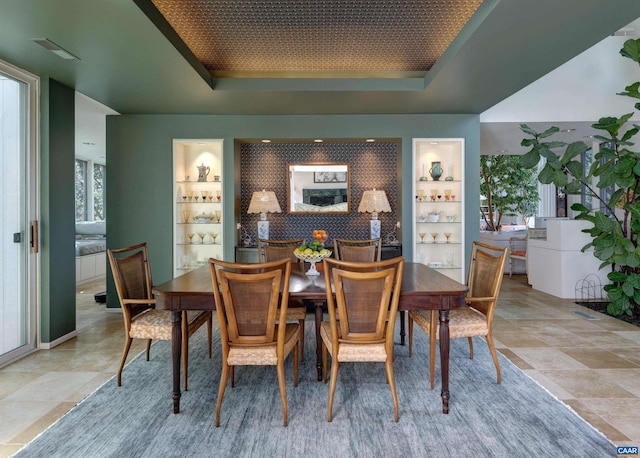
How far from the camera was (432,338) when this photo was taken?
258 cm

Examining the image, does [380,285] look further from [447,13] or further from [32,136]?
[32,136]

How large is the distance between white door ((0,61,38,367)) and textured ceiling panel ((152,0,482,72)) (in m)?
1.58

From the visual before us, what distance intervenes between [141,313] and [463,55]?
332 centimetres

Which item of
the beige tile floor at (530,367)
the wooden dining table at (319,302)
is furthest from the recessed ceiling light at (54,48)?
the beige tile floor at (530,367)

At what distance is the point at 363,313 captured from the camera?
7.28 ft

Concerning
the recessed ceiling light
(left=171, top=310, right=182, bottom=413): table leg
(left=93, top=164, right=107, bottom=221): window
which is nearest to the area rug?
(left=171, top=310, right=182, bottom=413): table leg

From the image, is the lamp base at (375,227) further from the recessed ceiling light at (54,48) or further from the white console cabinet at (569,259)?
the recessed ceiling light at (54,48)

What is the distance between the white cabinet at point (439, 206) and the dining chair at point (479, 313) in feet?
6.11

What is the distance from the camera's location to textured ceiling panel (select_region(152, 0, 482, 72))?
111 inches

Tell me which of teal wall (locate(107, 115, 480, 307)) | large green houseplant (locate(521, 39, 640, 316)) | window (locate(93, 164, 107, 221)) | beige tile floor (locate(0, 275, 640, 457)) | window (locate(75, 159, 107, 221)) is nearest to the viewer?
beige tile floor (locate(0, 275, 640, 457))

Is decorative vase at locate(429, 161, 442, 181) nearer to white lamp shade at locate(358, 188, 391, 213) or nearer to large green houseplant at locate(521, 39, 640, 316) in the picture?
white lamp shade at locate(358, 188, 391, 213)

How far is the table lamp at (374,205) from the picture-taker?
4.95 metres

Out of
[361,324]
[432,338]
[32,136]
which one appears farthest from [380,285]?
[32,136]

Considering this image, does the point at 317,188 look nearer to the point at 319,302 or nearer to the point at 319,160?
the point at 319,160
